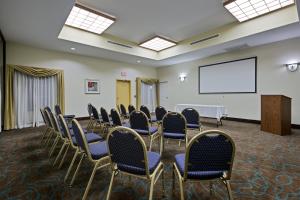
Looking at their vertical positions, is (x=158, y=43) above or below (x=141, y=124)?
above

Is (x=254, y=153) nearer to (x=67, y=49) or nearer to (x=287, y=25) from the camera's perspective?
(x=287, y=25)

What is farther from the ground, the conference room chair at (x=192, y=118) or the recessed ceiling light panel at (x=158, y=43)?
the recessed ceiling light panel at (x=158, y=43)

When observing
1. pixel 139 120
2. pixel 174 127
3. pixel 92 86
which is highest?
pixel 92 86

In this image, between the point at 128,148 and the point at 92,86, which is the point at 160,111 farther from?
the point at 92,86

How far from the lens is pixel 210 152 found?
4.27ft

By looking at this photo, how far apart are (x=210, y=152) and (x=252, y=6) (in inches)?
183

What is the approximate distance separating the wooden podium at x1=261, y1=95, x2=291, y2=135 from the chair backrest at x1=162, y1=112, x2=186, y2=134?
331 cm

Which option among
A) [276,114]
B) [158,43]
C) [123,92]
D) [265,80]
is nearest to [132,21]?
[158,43]

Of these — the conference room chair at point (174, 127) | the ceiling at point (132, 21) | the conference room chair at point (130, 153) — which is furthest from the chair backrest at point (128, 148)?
the ceiling at point (132, 21)

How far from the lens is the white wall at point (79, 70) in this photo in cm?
558

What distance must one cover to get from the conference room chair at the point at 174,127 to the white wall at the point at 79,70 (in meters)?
5.16

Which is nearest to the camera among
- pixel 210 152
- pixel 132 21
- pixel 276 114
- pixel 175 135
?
pixel 210 152

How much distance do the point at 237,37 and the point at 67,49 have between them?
6.11 meters

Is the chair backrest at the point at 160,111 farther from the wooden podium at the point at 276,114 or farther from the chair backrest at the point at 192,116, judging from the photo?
the wooden podium at the point at 276,114
